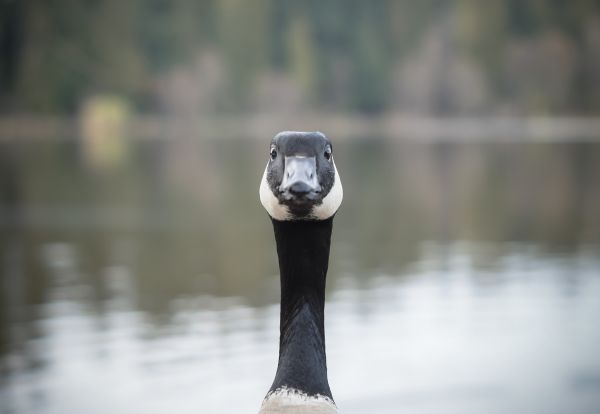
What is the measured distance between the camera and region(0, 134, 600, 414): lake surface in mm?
9945

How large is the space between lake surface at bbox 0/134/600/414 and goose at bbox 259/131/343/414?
5717 mm

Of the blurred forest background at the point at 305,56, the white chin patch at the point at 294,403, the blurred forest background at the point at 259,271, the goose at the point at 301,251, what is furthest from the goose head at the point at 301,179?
the blurred forest background at the point at 305,56

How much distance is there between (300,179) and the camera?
344 cm

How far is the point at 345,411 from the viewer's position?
920 centimetres

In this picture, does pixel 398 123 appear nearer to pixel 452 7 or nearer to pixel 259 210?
pixel 452 7

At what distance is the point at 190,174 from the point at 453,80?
45459mm

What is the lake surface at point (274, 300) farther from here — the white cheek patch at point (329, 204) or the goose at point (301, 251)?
the white cheek patch at point (329, 204)

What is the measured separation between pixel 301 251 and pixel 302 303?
0.23m

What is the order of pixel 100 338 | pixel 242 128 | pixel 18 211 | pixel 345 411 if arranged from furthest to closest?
pixel 242 128, pixel 18 211, pixel 100 338, pixel 345 411

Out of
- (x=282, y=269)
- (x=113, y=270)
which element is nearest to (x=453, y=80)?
(x=113, y=270)

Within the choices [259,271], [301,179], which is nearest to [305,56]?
[259,271]

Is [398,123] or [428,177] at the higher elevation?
[398,123]

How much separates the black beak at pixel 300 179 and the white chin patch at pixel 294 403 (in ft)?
2.64

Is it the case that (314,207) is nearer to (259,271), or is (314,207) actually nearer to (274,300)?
(274,300)
